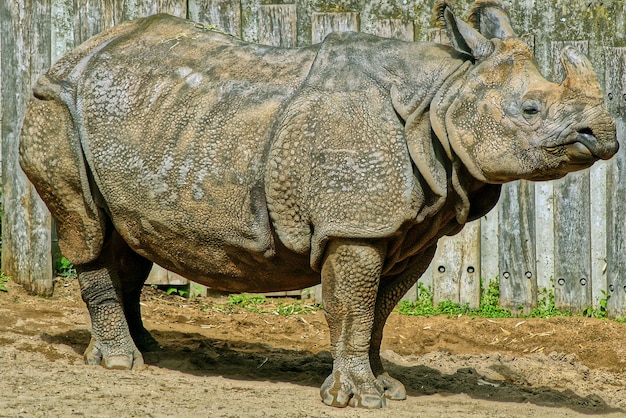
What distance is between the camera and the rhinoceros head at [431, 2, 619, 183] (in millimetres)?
5988

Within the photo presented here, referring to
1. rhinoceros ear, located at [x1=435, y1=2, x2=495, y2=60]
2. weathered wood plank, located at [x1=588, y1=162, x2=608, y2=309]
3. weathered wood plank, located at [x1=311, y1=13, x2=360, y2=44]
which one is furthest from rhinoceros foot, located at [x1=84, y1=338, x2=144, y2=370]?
weathered wood plank, located at [x1=588, y1=162, x2=608, y2=309]

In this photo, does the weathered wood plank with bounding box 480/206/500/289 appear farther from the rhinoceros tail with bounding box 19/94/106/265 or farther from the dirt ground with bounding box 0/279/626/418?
the rhinoceros tail with bounding box 19/94/106/265

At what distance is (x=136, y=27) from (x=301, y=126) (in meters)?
1.78

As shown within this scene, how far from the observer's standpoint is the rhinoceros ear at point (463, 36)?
21.0 feet

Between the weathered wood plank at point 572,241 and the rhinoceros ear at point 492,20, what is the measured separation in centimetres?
345

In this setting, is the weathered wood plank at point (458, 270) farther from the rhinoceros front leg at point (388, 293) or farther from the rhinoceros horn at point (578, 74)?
the rhinoceros horn at point (578, 74)

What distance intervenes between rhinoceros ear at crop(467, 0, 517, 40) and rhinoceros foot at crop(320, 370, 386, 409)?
217 cm

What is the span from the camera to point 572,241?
32.7 ft

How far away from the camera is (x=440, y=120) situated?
634 centimetres

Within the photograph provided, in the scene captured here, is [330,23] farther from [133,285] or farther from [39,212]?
[133,285]

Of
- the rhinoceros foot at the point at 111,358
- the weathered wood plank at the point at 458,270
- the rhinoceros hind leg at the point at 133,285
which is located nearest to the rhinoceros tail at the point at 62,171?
the rhinoceros hind leg at the point at 133,285

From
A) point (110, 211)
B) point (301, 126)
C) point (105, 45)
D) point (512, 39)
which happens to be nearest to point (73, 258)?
point (110, 211)

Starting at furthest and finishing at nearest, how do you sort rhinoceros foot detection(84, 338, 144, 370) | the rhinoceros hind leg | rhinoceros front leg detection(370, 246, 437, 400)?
the rhinoceros hind leg
rhinoceros foot detection(84, 338, 144, 370)
rhinoceros front leg detection(370, 246, 437, 400)

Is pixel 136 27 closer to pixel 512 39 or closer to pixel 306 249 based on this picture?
pixel 306 249
